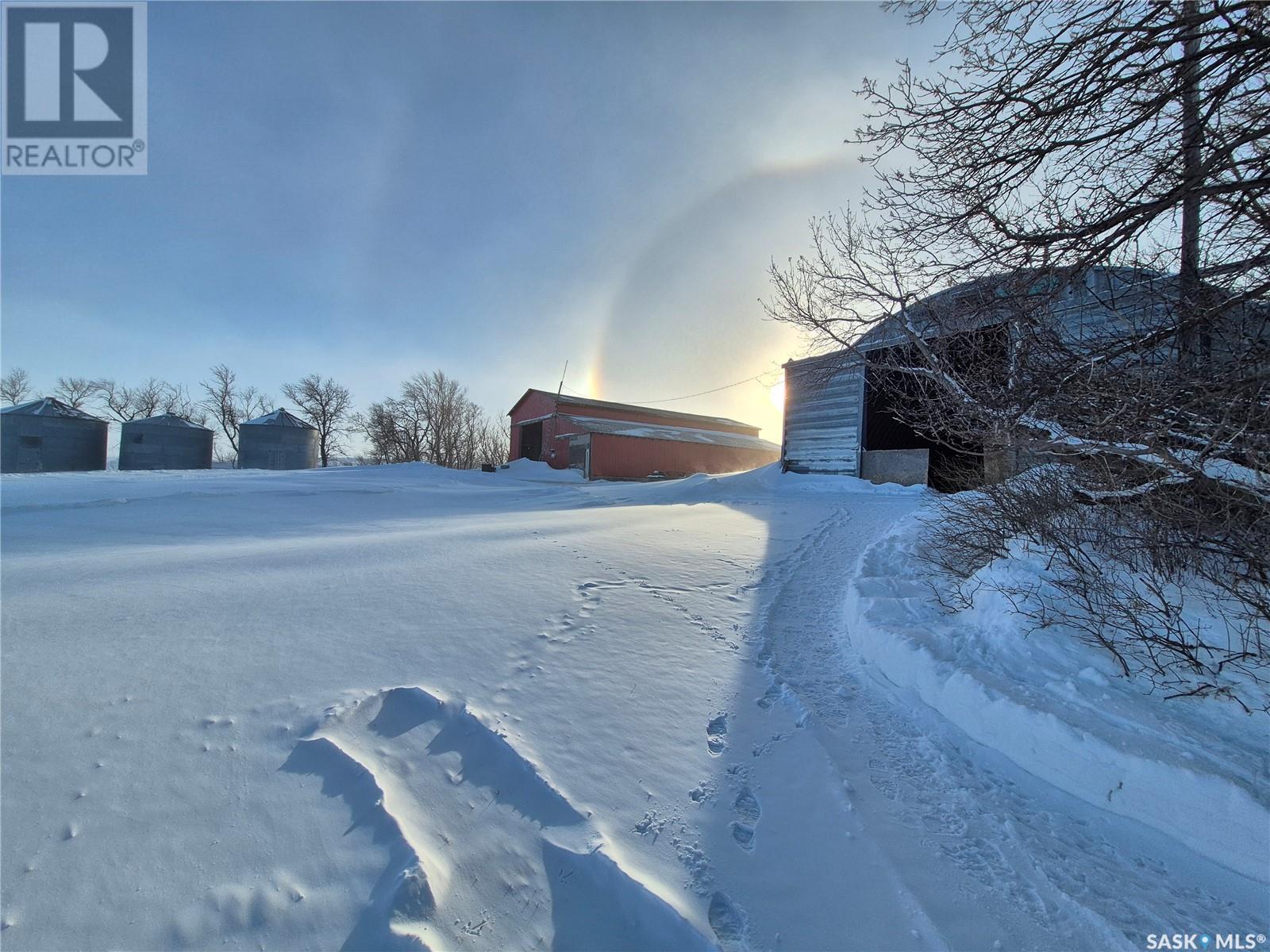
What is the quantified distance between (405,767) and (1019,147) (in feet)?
17.8

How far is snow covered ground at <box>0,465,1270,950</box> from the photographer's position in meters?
1.51

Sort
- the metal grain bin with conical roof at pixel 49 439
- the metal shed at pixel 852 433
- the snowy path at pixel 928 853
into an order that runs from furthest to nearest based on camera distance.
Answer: the metal grain bin with conical roof at pixel 49 439 < the metal shed at pixel 852 433 < the snowy path at pixel 928 853

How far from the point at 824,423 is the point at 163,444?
3345cm

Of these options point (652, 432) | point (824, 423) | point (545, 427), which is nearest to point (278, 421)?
point (545, 427)

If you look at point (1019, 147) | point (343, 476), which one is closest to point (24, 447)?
point (343, 476)

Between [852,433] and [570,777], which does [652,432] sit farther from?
[570,777]

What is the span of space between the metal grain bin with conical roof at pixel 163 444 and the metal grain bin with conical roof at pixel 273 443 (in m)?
1.89

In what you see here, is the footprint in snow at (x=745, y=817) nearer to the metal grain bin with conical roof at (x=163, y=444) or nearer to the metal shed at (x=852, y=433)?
the metal shed at (x=852, y=433)

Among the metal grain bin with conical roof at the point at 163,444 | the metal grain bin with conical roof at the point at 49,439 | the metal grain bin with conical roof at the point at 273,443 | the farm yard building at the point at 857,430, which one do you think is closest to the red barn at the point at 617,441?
the farm yard building at the point at 857,430

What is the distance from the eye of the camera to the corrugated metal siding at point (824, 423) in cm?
1401

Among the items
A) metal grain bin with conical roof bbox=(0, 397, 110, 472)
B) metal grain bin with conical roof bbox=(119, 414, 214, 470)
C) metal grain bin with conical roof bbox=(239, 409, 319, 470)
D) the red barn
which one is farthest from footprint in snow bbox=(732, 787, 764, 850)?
metal grain bin with conical roof bbox=(0, 397, 110, 472)

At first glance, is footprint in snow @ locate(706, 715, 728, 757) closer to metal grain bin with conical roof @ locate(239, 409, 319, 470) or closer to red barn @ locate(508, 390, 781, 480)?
red barn @ locate(508, 390, 781, 480)

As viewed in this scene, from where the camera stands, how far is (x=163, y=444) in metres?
25.8

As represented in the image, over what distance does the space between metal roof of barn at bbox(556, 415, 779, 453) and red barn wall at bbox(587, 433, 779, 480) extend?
21 centimetres
